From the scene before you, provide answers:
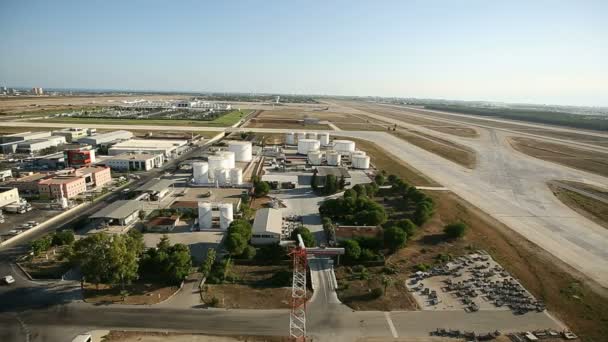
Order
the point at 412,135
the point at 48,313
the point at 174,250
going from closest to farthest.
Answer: the point at 48,313
the point at 174,250
the point at 412,135

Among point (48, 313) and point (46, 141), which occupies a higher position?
point (46, 141)

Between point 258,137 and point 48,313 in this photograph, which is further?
point 258,137

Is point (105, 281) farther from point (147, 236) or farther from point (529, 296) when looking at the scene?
point (529, 296)

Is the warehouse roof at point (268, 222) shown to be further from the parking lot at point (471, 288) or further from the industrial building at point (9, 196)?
the industrial building at point (9, 196)

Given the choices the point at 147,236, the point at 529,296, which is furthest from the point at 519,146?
the point at 147,236

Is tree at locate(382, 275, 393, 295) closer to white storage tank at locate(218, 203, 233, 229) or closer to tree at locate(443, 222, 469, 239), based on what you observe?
tree at locate(443, 222, 469, 239)

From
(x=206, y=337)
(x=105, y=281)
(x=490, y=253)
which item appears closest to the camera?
(x=206, y=337)

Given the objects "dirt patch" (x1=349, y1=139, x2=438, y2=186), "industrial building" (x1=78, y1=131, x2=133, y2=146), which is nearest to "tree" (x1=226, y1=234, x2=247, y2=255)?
"dirt patch" (x1=349, y1=139, x2=438, y2=186)
